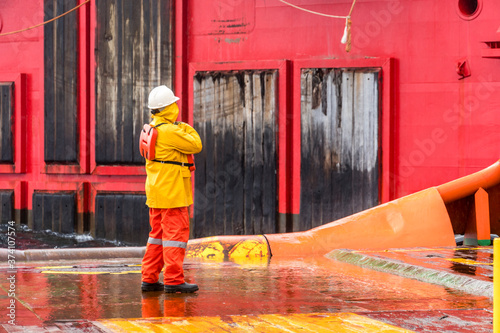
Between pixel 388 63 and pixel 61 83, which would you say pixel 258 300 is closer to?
pixel 388 63

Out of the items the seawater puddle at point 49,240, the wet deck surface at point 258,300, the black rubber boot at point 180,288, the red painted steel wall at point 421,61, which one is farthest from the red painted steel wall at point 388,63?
the black rubber boot at point 180,288

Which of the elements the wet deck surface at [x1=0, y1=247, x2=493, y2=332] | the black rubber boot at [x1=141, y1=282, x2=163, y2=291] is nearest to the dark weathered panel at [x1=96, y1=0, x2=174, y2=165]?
the wet deck surface at [x1=0, y1=247, x2=493, y2=332]

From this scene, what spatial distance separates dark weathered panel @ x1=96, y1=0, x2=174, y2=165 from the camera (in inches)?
444

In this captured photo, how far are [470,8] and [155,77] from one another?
4760 mm

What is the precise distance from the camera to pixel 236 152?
1087 centimetres

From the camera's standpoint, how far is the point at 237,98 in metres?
10.8

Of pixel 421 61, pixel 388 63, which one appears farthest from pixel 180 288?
pixel 421 61

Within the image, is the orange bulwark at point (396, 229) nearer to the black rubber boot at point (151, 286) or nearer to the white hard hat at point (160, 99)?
the black rubber boot at point (151, 286)

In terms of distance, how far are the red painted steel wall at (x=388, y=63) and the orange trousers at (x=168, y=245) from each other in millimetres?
5056

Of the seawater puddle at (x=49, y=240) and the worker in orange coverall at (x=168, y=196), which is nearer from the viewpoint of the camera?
the worker in orange coverall at (x=168, y=196)

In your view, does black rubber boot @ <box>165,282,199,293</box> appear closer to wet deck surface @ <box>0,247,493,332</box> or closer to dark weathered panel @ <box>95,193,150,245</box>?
wet deck surface @ <box>0,247,493,332</box>

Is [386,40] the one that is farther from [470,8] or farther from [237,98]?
[237,98]

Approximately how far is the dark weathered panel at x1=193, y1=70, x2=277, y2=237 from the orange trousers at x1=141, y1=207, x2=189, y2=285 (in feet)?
16.6

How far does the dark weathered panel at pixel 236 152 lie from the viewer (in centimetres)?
1073
